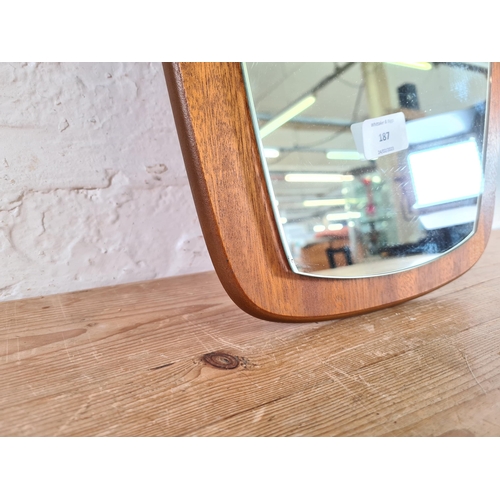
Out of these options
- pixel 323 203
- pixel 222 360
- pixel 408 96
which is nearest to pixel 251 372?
pixel 222 360

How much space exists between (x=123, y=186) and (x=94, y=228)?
0.21 feet

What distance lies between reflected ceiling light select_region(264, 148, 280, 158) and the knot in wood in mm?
144

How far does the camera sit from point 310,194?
315mm

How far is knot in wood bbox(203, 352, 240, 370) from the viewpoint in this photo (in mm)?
254

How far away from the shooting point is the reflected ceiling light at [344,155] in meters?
0.32

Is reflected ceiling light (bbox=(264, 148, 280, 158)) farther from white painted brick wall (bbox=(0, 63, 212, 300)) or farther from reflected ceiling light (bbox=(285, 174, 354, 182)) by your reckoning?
white painted brick wall (bbox=(0, 63, 212, 300))

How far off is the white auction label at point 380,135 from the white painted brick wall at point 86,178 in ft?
0.89

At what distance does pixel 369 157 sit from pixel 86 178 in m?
0.33

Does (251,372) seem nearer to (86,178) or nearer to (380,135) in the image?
(380,135)

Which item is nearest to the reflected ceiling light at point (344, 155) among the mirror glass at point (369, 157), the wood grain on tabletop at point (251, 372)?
the mirror glass at point (369, 157)

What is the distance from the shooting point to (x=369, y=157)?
13.4 inches
